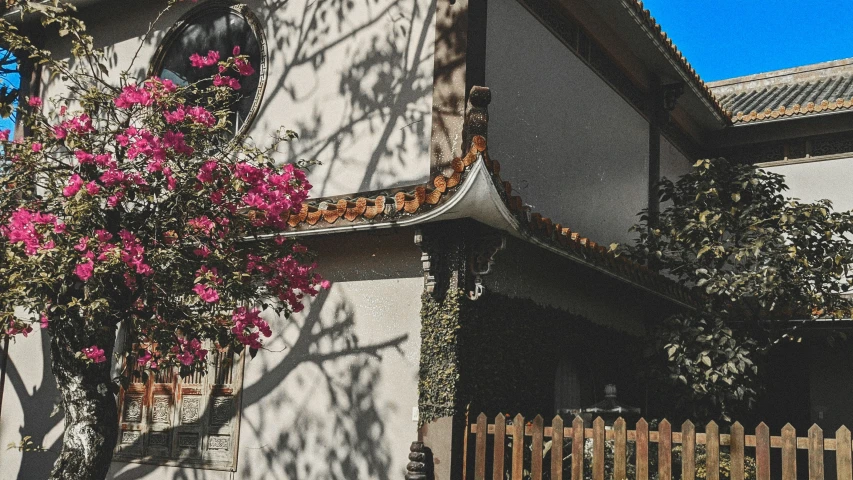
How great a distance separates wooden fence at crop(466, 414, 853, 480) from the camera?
5.42 m

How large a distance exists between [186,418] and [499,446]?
3.26 metres

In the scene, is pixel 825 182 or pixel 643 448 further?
pixel 825 182

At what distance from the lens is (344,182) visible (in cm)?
780

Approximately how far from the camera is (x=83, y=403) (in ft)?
19.7

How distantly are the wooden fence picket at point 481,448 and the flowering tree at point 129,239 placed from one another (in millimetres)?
1691

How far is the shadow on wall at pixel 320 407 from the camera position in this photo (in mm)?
7152

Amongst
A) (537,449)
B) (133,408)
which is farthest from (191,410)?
(537,449)

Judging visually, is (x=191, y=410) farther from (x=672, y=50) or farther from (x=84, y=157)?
(x=672, y=50)

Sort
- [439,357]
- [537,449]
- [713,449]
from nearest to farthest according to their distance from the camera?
[713,449] → [537,449] → [439,357]

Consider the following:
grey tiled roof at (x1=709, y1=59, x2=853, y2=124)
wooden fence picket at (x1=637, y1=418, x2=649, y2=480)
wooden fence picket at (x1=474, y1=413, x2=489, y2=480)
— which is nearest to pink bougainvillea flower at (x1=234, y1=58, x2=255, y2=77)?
wooden fence picket at (x1=474, y1=413, x2=489, y2=480)

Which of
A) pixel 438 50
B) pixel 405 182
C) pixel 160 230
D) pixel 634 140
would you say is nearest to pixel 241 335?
pixel 160 230

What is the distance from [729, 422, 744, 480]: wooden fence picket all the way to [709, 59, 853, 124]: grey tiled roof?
8.75 m

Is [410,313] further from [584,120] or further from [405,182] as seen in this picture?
[584,120]

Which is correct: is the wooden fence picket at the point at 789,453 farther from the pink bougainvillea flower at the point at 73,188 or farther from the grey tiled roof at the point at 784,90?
the grey tiled roof at the point at 784,90
